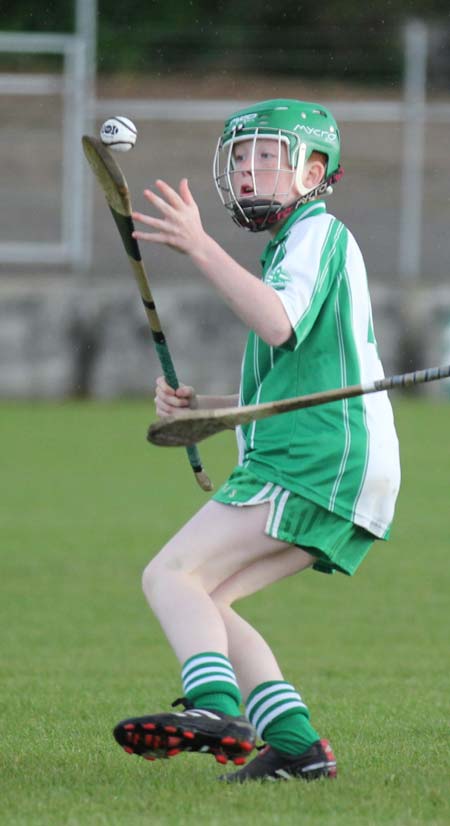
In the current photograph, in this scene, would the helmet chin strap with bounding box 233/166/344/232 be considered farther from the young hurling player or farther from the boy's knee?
the boy's knee

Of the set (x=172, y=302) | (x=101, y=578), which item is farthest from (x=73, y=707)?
(x=172, y=302)

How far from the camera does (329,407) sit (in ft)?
13.4

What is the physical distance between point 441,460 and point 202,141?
13416mm

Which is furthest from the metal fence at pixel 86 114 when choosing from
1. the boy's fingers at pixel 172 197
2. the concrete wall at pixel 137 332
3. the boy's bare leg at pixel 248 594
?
the boy's fingers at pixel 172 197

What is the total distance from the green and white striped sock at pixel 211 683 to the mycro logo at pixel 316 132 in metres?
1.33

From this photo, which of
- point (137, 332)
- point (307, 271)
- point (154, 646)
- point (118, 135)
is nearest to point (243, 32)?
point (137, 332)

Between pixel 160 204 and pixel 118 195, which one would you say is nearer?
pixel 160 204

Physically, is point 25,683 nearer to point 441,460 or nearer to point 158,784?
point 158,784

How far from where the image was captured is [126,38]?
20719 mm

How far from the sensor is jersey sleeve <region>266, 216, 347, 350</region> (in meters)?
3.87

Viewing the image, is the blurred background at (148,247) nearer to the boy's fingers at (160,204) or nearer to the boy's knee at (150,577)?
the boy's knee at (150,577)

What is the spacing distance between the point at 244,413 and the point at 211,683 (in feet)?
2.10

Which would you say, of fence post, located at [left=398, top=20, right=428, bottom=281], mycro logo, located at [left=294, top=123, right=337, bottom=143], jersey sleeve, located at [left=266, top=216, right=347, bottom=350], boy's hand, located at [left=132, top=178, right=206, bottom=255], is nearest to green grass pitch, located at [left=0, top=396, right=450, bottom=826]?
jersey sleeve, located at [left=266, top=216, right=347, bottom=350]

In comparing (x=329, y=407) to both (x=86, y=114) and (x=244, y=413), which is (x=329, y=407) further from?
(x=86, y=114)
